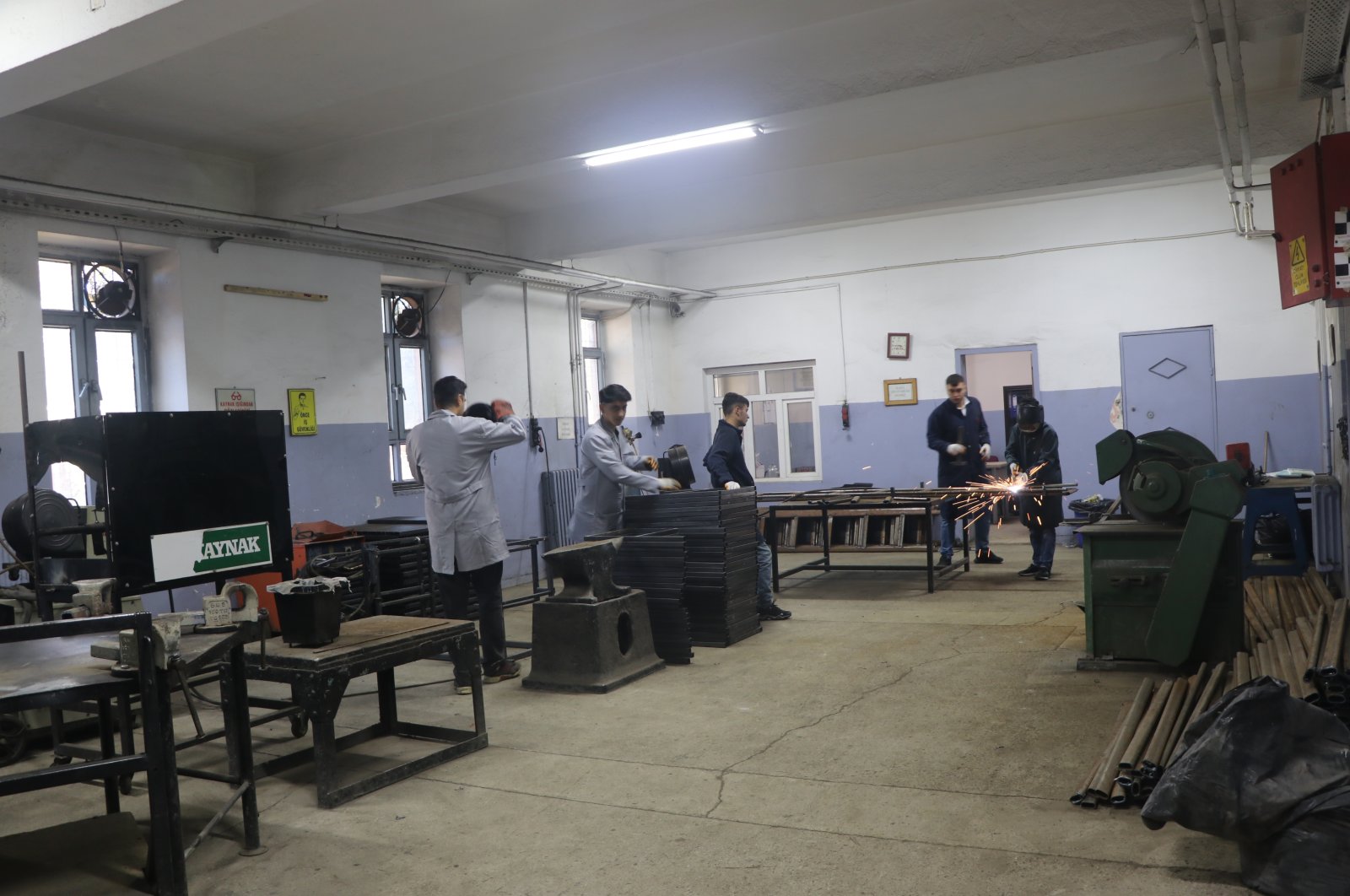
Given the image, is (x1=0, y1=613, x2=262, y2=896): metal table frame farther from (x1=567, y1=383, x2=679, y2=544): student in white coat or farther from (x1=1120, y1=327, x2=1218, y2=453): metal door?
(x1=1120, y1=327, x2=1218, y2=453): metal door

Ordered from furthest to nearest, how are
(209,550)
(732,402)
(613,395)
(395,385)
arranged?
1. (395,385)
2. (732,402)
3. (613,395)
4. (209,550)

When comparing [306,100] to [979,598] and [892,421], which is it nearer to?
[979,598]

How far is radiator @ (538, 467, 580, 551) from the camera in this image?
9758 mm

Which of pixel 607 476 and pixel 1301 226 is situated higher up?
pixel 1301 226

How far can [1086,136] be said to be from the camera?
23.9ft

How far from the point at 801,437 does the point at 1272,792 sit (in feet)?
30.5

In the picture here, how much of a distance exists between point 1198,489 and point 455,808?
352 centimetres

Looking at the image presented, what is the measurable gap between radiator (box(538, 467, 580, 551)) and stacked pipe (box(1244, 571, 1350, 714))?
5.95 meters

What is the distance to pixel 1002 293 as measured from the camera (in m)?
10.6

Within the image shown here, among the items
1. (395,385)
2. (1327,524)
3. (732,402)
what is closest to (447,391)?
(732,402)

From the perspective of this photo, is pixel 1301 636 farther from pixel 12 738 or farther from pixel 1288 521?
pixel 12 738

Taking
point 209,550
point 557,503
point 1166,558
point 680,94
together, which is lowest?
point 1166,558

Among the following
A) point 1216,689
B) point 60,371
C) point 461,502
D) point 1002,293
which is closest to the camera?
point 1216,689

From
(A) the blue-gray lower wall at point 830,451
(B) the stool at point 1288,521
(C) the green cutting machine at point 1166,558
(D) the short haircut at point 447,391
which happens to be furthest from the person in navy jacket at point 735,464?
(B) the stool at point 1288,521
